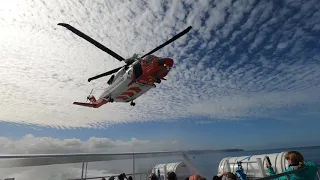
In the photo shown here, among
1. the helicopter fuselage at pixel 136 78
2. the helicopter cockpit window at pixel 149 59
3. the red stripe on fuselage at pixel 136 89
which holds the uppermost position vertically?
the helicopter cockpit window at pixel 149 59

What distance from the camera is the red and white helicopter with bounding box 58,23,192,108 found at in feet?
45.0

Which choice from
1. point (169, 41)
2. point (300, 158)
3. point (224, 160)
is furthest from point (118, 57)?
point (300, 158)

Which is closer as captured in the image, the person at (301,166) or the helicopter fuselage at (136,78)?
the person at (301,166)

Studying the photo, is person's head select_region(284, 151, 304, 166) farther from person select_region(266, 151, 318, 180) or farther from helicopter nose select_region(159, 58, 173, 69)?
helicopter nose select_region(159, 58, 173, 69)

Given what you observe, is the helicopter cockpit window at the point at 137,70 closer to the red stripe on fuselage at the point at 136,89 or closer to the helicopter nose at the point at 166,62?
the red stripe on fuselage at the point at 136,89

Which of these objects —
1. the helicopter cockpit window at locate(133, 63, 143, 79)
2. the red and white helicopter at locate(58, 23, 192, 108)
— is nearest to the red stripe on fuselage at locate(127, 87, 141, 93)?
the red and white helicopter at locate(58, 23, 192, 108)

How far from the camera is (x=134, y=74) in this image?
47.9 ft

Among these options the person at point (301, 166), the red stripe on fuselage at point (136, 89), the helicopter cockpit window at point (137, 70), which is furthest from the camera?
the red stripe on fuselage at point (136, 89)

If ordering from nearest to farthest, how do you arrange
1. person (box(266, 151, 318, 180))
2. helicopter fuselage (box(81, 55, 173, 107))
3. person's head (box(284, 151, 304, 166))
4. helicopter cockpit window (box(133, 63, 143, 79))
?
person (box(266, 151, 318, 180)) → person's head (box(284, 151, 304, 166)) → helicopter fuselage (box(81, 55, 173, 107)) → helicopter cockpit window (box(133, 63, 143, 79))

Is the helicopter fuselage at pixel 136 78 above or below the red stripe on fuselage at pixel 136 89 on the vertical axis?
above

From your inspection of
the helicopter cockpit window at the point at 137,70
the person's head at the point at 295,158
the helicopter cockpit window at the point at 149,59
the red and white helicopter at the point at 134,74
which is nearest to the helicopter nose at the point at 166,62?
the red and white helicopter at the point at 134,74

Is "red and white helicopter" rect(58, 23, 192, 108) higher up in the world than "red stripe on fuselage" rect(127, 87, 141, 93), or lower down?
higher up

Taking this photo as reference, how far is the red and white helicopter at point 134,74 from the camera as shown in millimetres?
13711

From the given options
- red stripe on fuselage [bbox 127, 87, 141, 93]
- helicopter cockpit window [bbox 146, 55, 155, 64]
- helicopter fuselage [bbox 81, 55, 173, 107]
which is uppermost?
helicopter cockpit window [bbox 146, 55, 155, 64]
